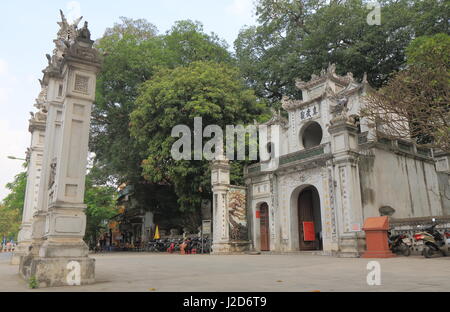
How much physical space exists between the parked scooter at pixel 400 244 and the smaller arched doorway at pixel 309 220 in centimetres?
539

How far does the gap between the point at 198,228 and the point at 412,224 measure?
42.6 ft

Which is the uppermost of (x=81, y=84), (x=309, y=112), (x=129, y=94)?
(x=129, y=94)

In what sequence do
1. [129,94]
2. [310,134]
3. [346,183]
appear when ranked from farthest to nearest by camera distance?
[129,94] < [310,134] < [346,183]

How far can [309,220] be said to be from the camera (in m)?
19.0

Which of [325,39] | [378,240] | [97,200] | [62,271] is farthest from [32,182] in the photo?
[325,39]

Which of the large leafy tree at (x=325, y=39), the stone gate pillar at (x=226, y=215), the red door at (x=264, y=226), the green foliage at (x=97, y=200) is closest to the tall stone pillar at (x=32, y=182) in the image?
the stone gate pillar at (x=226, y=215)

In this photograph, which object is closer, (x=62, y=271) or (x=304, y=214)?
(x=62, y=271)

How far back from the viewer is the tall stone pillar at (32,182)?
12836 mm

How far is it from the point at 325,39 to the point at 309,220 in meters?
17.7

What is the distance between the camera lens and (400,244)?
13164 mm

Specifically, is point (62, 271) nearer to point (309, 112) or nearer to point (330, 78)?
point (309, 112)

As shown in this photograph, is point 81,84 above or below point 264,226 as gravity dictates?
above

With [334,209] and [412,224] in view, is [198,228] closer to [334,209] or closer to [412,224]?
[334,209]

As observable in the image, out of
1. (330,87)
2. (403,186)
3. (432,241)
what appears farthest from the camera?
(330,87)
